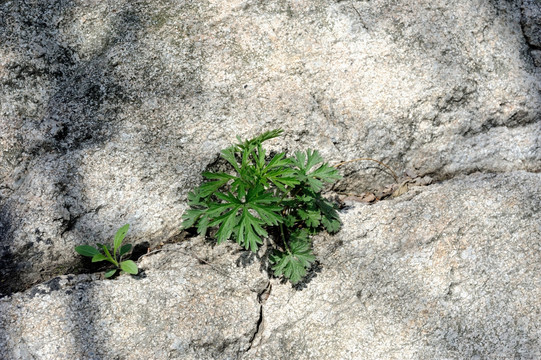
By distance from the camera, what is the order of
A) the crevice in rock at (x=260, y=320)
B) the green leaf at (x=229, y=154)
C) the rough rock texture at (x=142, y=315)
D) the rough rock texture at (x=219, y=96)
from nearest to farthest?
the rough rock texture at (x=142, y=315) → the crevice in rock at (x=260, y=320) → the green leaf at (x=229, y=154) → the rough rock texture at (x=219, y=96)

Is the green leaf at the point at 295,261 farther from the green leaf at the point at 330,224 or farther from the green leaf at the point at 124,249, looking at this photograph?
the green leaf at the point at 124,249

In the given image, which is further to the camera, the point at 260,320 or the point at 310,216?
the point at 310,216

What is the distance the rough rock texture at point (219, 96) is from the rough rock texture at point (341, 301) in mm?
312

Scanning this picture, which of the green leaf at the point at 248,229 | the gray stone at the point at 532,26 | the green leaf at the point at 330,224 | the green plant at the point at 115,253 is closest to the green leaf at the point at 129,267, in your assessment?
the green plant at the point at 115,253

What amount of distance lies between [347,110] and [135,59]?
138 cm

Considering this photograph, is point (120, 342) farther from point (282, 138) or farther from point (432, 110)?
point (432, 110)

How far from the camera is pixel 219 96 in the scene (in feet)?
9.31

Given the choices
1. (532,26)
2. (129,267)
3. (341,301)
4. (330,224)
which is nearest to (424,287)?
(341,301)

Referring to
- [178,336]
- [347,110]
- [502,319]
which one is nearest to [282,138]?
[347,110]

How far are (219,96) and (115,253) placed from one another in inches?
44.2

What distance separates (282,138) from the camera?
9.32ft

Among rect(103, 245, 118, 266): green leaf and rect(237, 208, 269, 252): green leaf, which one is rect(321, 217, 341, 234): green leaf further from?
rect(103, 245, 118, 266): green leaf

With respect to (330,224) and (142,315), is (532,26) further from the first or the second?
(142,315)

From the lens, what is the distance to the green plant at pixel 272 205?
7.57 ft
